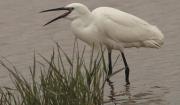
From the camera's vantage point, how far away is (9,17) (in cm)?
1655

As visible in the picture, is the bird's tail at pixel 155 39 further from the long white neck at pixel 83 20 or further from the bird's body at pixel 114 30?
the long white neck at pixel 83 20

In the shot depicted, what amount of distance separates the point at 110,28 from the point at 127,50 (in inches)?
81.0

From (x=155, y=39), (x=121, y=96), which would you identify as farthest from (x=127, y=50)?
(x=121, y=96)

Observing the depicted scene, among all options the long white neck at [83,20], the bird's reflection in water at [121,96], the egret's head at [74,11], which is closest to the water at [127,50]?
the bird's reflection in water at [121,96]

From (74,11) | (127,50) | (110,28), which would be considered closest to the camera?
(74,11)

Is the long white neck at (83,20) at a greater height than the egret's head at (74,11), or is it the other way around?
the egret's head at (74,11)

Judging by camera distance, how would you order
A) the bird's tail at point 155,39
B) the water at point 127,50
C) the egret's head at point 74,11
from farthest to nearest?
the bird's tail at point 155,39
the egret's head at point 74,11
the water at point 127,50

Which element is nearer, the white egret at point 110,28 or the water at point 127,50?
the water at point 127,50

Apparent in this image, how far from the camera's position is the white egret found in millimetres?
11648

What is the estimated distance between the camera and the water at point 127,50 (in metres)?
11.0

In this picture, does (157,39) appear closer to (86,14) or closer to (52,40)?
(86,14)

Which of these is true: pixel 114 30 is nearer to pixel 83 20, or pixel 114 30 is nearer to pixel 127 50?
pixel 83 20

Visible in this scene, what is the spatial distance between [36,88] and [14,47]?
261 inches

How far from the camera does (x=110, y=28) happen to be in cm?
1184
